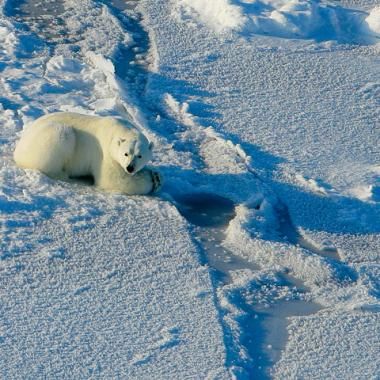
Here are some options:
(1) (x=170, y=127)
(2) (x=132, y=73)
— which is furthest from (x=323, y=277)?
(2) (x=132, y=73)

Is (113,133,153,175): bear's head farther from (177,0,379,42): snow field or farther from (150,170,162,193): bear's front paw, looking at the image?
(177,0,379,42): snow field

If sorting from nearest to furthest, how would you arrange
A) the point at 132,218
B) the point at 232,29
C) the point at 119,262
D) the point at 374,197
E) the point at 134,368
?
the point at 134,368, the point at 119,262, the point at 132,218, the point at 374,197, the point at 232,29

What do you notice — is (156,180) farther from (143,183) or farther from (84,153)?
(84,153)

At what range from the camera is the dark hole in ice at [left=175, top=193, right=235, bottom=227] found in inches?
225

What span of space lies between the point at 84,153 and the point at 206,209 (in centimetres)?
85

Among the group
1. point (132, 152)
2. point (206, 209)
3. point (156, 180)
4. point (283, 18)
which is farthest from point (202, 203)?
point (283, 18)

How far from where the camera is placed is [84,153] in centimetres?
579

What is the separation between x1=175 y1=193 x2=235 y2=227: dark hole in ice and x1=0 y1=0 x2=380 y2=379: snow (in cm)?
1

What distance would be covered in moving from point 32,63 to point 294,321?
3666 mm

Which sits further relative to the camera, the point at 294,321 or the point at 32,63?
the point at 32,63

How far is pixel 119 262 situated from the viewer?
17.0 feet

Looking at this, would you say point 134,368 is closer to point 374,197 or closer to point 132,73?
point 374,197

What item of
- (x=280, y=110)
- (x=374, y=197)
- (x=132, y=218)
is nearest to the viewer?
(x=132, y=218)

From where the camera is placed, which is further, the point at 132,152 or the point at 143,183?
the point at 143,183
